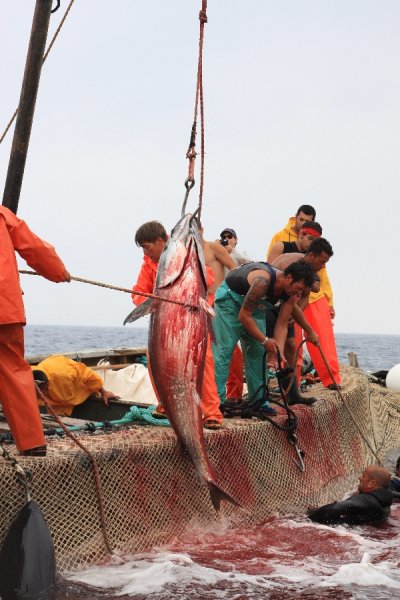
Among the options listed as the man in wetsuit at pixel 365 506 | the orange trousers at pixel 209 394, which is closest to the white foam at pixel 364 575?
the man in wetsuit at pixel 365 506

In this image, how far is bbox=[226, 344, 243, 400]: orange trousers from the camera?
30.9 ft

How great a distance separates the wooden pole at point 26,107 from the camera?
6.99m

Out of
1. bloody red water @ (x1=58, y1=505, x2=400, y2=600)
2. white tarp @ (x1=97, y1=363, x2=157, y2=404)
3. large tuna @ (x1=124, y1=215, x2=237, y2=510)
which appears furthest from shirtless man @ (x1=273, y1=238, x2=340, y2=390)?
large tuna @ (x1=124, y1=215, x2=237, y2=510)

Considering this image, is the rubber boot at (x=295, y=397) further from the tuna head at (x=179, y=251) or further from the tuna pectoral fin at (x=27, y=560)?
the tuna pectoral fin at (x=27, y=560)

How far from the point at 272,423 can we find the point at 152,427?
1331 millimetres

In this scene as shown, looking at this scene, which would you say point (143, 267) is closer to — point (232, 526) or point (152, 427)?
point (152, 427)

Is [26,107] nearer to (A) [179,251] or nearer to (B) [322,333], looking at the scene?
(A) [179,251]

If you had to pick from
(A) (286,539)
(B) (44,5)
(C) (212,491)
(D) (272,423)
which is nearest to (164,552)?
(C) (212,491)

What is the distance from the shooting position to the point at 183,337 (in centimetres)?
648

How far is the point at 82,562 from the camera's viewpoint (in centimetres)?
591

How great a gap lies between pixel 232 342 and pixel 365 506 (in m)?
A: 2.04

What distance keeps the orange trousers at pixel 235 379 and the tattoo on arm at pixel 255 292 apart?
4.71 feet

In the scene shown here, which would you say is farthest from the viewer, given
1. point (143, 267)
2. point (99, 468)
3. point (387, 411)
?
point (387, 411)

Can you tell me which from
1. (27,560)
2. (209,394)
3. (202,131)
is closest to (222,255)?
(209,394)
